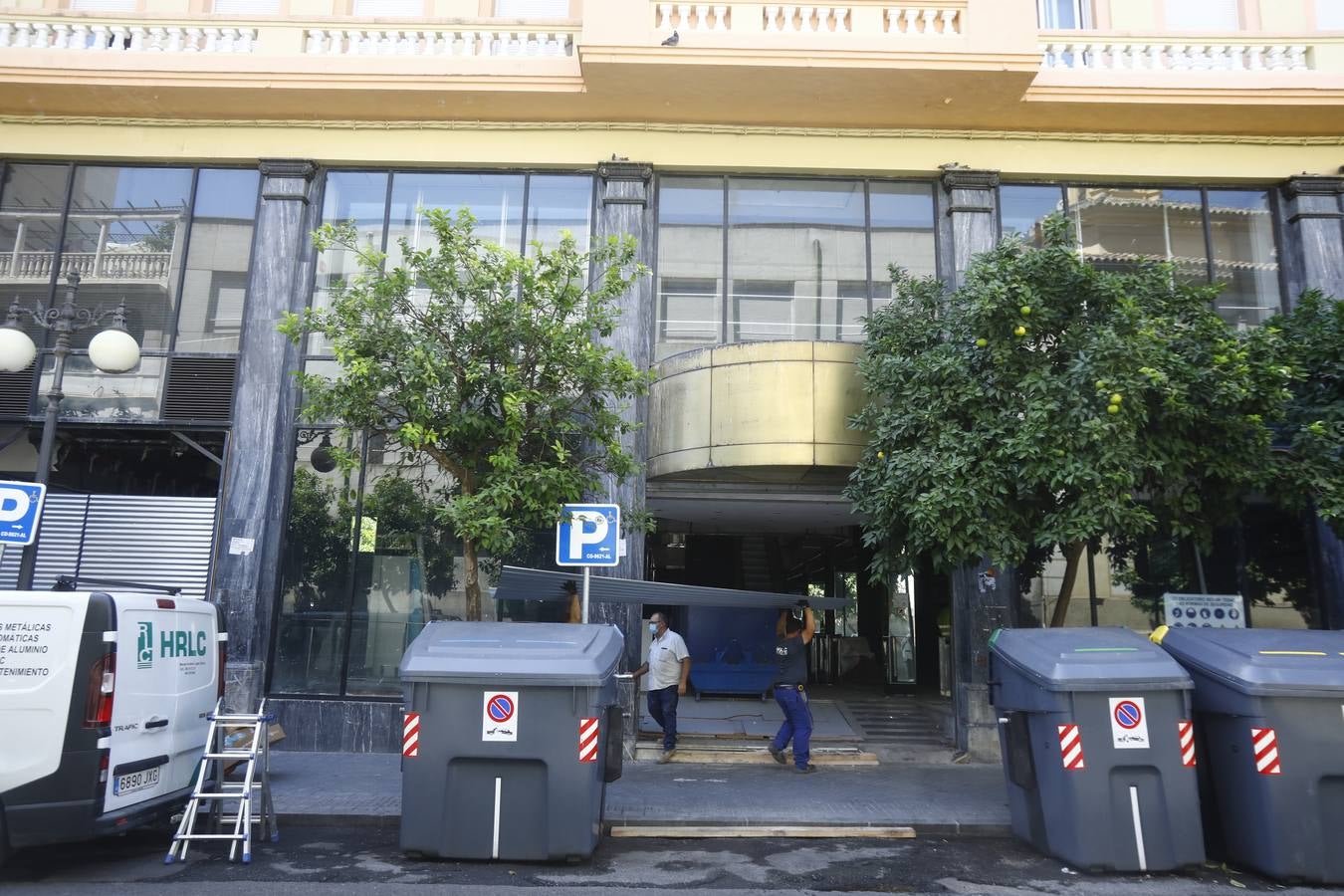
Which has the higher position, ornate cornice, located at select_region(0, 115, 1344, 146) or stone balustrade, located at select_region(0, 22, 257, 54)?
stone balustrade, located at select_region(0, 22, 257, 54)

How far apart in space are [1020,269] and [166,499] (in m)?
11.1

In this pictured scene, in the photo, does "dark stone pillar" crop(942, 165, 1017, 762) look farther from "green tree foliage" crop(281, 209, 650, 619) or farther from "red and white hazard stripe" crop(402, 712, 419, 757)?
"red and white hazard stripe" crop(402, 712, 419, 757)

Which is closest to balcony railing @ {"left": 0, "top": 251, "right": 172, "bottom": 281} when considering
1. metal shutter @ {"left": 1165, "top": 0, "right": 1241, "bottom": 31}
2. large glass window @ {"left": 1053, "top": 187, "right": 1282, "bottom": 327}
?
large glass window @ {"left": 1053, "top": 187, "right": 1282, "bottom": 327}

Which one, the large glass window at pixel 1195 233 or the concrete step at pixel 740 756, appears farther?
the large glass window at pixel 1195 233

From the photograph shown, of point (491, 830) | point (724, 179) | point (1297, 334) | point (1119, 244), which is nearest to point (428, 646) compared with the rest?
point (491, 830)

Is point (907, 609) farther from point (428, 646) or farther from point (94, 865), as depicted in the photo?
point (94, 865)

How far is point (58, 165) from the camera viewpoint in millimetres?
12930

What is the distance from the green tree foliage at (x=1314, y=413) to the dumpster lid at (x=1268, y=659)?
7.96 ft

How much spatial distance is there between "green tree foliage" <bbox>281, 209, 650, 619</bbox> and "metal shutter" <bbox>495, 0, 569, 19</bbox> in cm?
592

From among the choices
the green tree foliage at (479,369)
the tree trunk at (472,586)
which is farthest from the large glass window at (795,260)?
the tree trunk at (472,586)

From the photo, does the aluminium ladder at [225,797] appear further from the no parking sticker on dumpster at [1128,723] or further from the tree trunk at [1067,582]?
the tree trunk at [1067,582]

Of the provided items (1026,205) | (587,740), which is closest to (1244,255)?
(1026,205)

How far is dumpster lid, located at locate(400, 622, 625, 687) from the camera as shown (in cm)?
669

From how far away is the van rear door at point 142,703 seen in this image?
623cm
